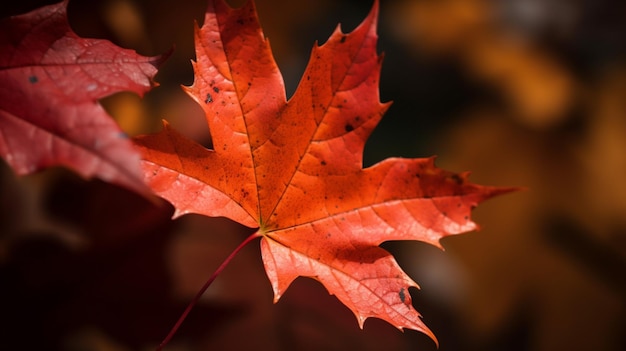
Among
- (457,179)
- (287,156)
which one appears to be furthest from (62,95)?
(457,179)

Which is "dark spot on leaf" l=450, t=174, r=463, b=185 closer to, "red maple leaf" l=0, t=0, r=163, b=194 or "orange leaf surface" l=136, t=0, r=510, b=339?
"orange leaf surface" l=136, t=0, r=510, b=339

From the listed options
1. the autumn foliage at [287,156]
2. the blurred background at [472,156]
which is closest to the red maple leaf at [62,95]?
the autumn foliage at [287,156]

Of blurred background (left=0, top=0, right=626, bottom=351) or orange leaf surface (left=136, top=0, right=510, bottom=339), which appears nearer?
orange leaf surface (left=136, top=0, right=510, bottom=339)

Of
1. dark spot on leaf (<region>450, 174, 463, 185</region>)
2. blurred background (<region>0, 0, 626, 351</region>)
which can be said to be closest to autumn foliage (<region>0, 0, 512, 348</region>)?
dark spot on leaf (<region>450, 174, 463, 185</region>)

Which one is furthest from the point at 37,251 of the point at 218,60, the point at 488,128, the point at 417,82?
the point at 488,128

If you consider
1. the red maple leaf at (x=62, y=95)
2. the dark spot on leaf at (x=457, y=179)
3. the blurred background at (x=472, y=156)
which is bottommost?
the blurred background at (x=472, y=156)

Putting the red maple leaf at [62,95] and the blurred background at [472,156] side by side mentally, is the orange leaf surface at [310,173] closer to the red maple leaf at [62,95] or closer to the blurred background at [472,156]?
the red maple leaf at [62,95]

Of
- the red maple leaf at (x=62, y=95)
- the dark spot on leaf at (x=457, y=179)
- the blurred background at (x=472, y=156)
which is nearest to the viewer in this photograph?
the red maple leaf at (x=62, y=95)

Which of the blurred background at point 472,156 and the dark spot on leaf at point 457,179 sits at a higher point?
the dark spot on leaf at point 457,179

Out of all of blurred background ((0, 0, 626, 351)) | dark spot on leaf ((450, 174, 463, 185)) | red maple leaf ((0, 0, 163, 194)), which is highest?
red maple leaf ((0, 0, 163, 194))
